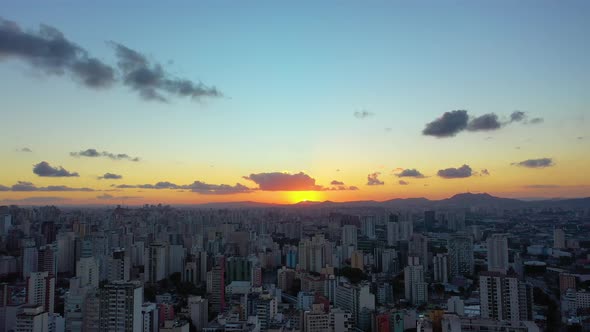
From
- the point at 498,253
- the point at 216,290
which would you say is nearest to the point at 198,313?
the point at 216,290

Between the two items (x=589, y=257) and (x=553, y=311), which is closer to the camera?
(x=553, y=311)

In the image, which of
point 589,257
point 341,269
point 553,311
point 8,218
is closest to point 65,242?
point 8,218

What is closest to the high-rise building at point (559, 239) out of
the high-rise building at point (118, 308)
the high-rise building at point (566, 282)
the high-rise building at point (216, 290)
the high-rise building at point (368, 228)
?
the high-rise building at point (566, 282)

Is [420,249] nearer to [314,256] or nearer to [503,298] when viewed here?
[314,256]

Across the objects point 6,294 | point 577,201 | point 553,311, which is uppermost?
point 577,201

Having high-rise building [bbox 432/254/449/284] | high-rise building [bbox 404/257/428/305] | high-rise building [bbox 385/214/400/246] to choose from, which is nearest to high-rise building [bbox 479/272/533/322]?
high-rise building [bbox 404/257/428/305]

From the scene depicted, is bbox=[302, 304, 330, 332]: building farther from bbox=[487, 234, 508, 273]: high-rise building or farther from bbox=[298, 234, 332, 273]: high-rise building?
bbox=[487, 234, 508, 273]: high-rise building

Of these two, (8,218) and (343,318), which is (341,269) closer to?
(343,318)
